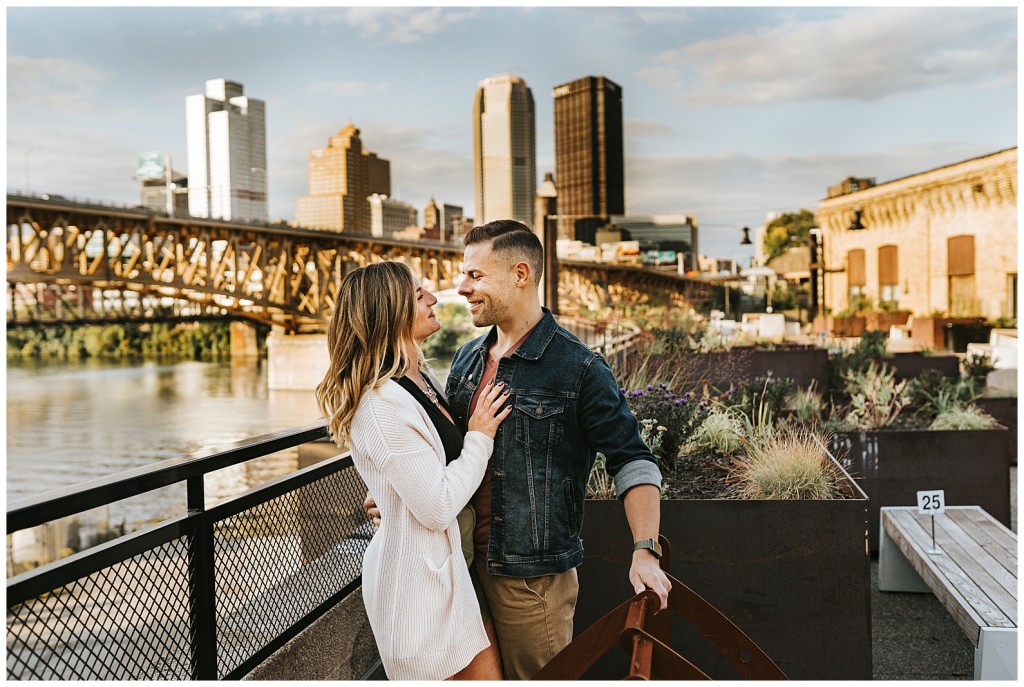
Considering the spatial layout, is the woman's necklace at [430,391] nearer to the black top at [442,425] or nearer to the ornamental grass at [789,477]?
the black top at [442,425]

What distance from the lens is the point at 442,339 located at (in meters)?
26.0

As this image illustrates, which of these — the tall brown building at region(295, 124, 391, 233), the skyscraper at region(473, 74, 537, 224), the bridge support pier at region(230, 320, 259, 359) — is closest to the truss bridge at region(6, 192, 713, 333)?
the bridge support pier at region(230, 320, 259, 359)

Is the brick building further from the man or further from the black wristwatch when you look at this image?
the black wristwatch

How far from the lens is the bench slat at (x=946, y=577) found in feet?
10.6

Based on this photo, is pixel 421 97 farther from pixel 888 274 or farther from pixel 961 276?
pixel 961 276

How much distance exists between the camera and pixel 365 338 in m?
2.20

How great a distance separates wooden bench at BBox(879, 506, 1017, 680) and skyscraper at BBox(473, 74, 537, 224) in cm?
10611

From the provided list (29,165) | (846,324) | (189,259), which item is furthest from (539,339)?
(29,165)

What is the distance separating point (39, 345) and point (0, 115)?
3099 inches

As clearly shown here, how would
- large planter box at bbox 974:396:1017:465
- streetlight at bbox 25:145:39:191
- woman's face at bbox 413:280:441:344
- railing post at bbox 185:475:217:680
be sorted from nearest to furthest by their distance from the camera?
1. woman's face at bbox 413:280:441:344
2. railing post at bbox 185:475:217:680
3. large planter box at bbox 974:396:1017:465
4. streetlight at bbox 25:145:39:191

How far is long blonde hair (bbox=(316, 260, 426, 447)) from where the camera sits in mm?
2145

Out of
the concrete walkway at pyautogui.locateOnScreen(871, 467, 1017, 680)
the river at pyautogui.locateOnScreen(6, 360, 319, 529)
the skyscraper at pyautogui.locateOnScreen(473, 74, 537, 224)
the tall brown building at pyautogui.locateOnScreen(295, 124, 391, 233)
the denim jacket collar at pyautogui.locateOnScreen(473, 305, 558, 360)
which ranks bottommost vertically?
the river at pyautogui.locateOnScreen(6, 360, 319, 529)

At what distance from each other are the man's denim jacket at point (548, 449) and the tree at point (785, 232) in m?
78.3

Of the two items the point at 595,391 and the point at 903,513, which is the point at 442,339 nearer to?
the point at 903,513
